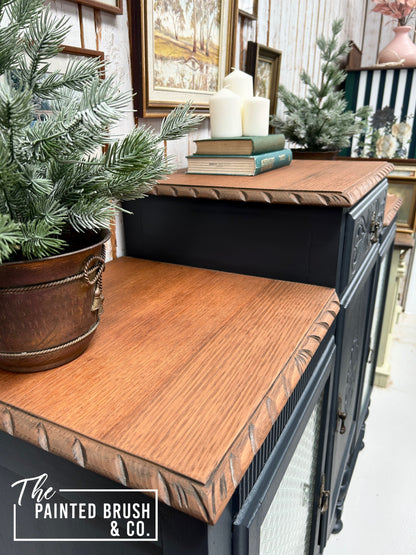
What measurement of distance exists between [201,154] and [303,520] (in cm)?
95

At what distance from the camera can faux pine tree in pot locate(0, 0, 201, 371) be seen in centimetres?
44

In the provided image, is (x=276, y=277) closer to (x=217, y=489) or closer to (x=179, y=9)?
(x=217, y=489)

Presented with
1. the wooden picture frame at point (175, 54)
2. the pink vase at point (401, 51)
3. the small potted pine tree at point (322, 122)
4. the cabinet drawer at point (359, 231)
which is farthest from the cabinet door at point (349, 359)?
the pink vase at point (401, 51)

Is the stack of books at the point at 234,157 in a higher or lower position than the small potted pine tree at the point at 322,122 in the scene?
lower

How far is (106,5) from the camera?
3.02 ft

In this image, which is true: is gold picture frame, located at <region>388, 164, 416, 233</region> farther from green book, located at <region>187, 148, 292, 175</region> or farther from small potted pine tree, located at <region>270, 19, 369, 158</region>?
green book, located at <region>187, 148, 292, 175</region>

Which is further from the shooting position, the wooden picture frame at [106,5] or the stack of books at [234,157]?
the stack of books at [234,157]

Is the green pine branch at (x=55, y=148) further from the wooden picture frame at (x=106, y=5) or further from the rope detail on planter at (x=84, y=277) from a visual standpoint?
the wooden picture frame at (x=106, y=5)

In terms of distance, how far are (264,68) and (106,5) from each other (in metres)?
0.91

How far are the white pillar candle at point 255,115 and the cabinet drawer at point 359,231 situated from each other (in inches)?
13.6

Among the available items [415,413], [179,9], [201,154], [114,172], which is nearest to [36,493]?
[114,172]

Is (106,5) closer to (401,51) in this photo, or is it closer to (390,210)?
(390,210)

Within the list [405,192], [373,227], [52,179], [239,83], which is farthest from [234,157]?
[405,192]

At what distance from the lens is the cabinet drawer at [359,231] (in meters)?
0.90
